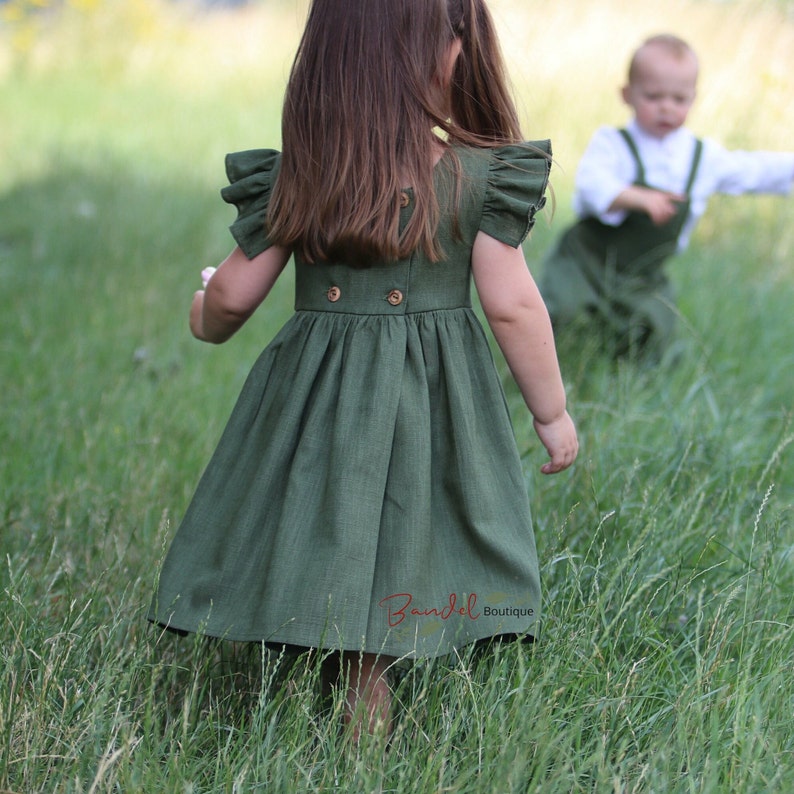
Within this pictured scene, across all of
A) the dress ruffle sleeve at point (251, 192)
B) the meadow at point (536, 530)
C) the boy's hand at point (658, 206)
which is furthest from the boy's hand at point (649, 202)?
the dress ruffle sleeve at point (251, 192)

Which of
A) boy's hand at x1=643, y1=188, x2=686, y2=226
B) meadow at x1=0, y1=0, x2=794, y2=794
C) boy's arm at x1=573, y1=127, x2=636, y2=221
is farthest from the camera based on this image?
boy's arm at x1=573, y1=127, x2=636, y2=221

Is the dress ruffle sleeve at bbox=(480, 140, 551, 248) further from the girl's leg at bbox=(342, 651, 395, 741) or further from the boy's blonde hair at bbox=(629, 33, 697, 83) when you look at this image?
the boy's blonde hair at bbox=(629, 33, 697, 83)

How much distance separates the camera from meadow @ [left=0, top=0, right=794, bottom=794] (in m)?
1.73

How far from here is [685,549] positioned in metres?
2.37

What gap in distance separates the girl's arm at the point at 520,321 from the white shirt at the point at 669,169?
176 centimetres

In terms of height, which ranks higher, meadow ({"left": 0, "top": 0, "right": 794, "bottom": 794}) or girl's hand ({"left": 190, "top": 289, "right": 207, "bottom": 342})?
girl's hand ({"left": 190, "top": 289, "right": 207, "bottom": 342})

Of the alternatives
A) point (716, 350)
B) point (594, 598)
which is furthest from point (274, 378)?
point (716, 350)

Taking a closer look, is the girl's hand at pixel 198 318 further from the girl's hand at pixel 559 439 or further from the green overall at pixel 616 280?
the green overall at pixel 616 280

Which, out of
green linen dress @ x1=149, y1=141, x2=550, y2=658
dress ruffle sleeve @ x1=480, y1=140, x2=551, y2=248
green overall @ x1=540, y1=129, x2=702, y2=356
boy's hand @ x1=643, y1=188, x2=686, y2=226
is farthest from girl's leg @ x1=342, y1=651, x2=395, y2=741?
green overall @ x1=540, y1=129, x2=702, y2=356

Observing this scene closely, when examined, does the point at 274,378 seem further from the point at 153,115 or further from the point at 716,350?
the point at 153,115

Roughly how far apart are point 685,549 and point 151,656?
118 centimetres

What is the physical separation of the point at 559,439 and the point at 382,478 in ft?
1.28

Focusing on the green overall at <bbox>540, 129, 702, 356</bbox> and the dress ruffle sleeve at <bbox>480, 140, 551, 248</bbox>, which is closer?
the dress ruffle sleeve at <bbox>480, 140, 551, 248</bbox>

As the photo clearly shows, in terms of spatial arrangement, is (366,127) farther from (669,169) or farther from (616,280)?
(616,280)
